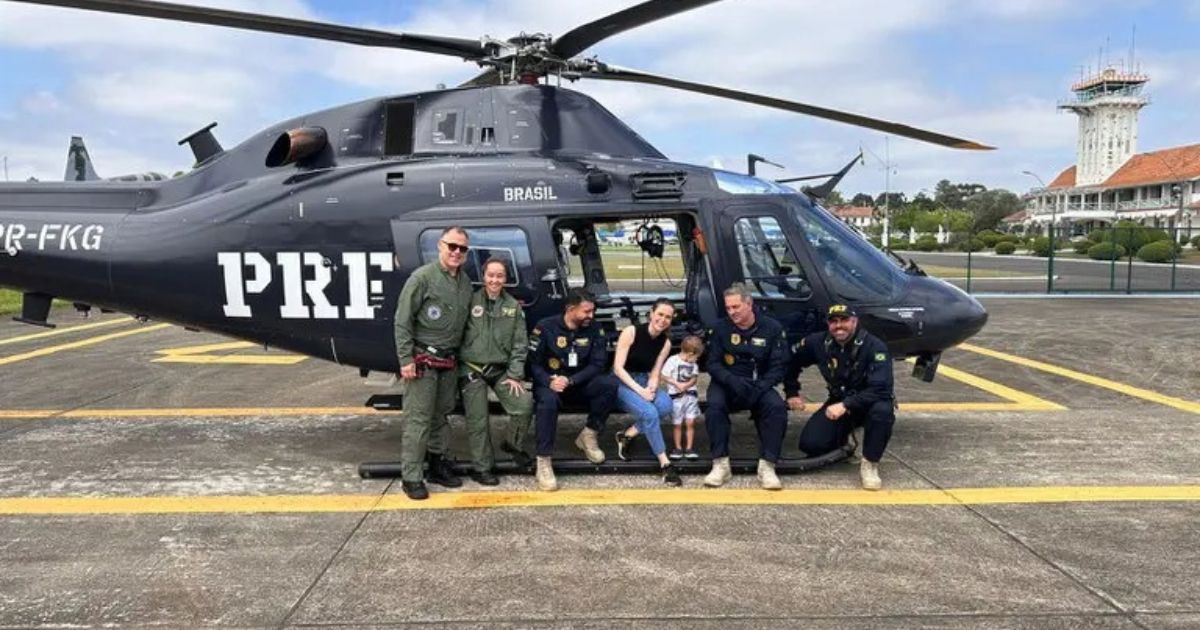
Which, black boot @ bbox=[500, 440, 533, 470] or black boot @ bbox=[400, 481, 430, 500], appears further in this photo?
black boot @ bbox=[500, 440, 533, 470]

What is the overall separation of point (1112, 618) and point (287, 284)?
19.2ft

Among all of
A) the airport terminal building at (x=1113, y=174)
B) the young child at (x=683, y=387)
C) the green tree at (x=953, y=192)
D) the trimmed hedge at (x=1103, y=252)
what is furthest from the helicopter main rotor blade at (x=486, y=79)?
the green tree at (x=953, y=192)

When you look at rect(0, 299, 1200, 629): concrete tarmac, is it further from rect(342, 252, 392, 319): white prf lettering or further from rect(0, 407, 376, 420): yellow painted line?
rect(342, 252, 392, 319): white prf lettering

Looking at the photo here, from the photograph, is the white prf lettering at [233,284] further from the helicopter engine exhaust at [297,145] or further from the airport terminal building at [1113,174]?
the airport terminal building at [1113,174]

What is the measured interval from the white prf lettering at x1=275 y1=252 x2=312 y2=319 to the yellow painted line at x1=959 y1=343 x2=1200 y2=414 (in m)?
8.60

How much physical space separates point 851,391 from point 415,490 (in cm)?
319

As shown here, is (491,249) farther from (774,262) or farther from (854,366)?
(854,366)

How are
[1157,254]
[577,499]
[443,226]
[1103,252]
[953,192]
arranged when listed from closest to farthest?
1. [577,499]
2. [443,226]
3. [1157,254]
4. [1103,252]
5. [953,192]

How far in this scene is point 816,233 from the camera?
658cm

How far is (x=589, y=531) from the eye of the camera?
4.96m

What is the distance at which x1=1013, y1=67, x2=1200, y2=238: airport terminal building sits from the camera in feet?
274

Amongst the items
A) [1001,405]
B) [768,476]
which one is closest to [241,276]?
[768,476]

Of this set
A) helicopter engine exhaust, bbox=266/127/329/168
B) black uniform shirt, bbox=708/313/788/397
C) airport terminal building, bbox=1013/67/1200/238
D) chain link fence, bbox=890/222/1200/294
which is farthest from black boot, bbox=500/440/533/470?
airport terminal building, bbox=1013/67/1200/238

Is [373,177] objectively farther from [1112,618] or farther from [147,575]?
[1112,618]
